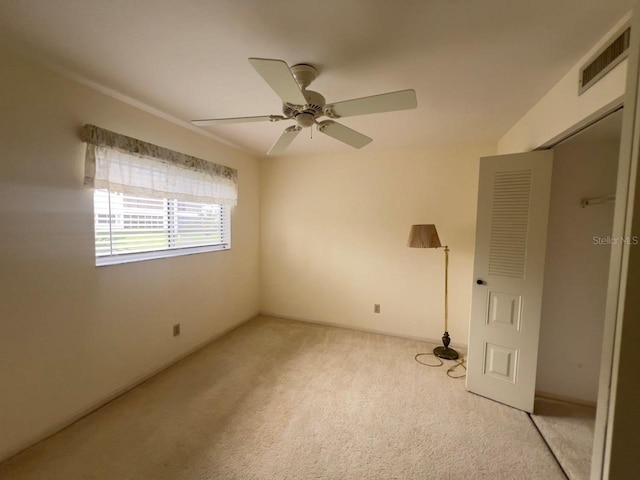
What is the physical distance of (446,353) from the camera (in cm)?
289

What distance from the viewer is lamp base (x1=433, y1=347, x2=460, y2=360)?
111 inches

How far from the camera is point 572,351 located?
7.04 feet

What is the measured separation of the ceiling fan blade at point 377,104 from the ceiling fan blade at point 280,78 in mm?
214

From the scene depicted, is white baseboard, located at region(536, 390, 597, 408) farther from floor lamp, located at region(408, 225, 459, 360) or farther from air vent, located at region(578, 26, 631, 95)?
air vent, located at region(578, 26, 631, 95)

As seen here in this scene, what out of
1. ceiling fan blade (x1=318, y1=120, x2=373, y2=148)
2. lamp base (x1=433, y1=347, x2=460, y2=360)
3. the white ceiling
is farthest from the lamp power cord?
the white ceiling

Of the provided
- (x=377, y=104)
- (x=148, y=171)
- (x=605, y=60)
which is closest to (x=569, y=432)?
(x=605, y=60)

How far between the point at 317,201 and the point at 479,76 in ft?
7.51

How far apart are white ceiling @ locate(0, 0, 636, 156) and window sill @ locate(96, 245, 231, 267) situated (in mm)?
1286

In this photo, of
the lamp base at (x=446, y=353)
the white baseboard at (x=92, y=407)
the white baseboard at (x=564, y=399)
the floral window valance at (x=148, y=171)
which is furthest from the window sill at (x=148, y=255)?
the white baseboard at (x=564, y=399)

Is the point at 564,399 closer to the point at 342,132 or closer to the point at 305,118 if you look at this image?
the point at 342,132

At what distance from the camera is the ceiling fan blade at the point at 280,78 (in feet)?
3.55

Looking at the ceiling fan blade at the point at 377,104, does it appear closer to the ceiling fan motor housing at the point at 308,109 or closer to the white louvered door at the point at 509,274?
the ceiling fan motor housing at the point at 308,109

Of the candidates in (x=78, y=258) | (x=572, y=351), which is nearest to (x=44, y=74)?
(x=78, y=258)

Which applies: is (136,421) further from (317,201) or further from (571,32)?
(571,32)
